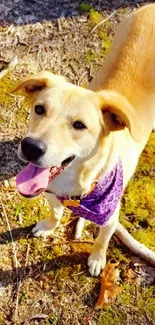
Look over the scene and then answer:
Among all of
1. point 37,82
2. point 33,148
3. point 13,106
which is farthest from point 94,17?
point 33,148

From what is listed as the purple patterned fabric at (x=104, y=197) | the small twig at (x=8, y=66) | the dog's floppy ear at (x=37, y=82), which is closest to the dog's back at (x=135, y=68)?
the purple patterned fabric at (x=104, y=197)

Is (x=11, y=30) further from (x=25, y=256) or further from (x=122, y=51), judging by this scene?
(x=25, y=256)

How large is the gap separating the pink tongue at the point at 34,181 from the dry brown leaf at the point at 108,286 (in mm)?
1275

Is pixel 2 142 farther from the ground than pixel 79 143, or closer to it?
closer to it

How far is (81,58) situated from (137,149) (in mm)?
1661

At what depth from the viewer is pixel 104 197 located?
3.52 metres

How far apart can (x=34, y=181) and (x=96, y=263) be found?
4.08ft

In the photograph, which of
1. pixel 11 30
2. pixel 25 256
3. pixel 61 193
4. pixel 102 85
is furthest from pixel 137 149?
pixel 11 30

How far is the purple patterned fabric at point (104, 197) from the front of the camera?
348cm

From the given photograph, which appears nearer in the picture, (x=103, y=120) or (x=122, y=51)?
(x=103, y=120)

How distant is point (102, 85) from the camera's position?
3863mm

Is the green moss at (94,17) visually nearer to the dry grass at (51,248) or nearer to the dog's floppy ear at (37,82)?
the dry grass at (51,248)

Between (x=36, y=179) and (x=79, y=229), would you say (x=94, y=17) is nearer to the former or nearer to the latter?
(x=79, y=229)

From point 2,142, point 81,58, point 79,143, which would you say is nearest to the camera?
point 79,143
